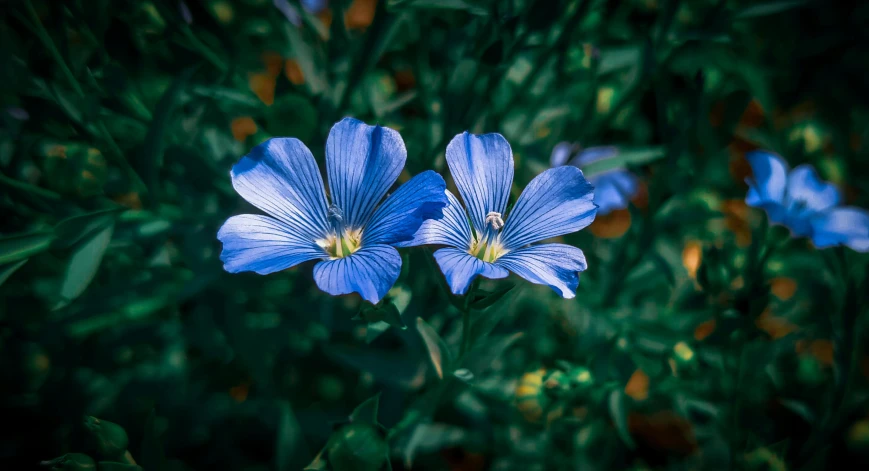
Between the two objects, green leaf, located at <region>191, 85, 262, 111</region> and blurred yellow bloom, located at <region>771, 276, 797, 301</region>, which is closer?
green leaf, located at <region>191, 85, 262, 111</region>

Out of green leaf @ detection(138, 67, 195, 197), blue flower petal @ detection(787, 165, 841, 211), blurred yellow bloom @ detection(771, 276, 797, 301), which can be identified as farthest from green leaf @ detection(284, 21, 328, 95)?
blurred yellow bloom @ detection(771, 276, 797, 301)

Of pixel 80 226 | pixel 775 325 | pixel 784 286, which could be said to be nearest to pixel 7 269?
pixel 80 226

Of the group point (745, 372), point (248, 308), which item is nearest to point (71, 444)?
point (248, 308)

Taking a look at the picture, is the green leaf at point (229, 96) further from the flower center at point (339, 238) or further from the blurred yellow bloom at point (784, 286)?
the blurred yellow bloom at point (784, 286)

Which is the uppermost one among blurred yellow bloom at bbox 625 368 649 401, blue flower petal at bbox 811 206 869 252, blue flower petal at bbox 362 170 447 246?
blue flower petal at bbox 362 170 447 246

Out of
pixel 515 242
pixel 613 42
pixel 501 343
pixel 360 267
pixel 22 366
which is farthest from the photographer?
pixel 613 42

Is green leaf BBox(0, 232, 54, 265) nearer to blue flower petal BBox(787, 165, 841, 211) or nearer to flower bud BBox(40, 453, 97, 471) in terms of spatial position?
flower bud BBox(40, 453, 97, 471)

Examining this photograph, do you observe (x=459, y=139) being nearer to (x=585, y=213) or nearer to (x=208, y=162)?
(x=585, y=213)
